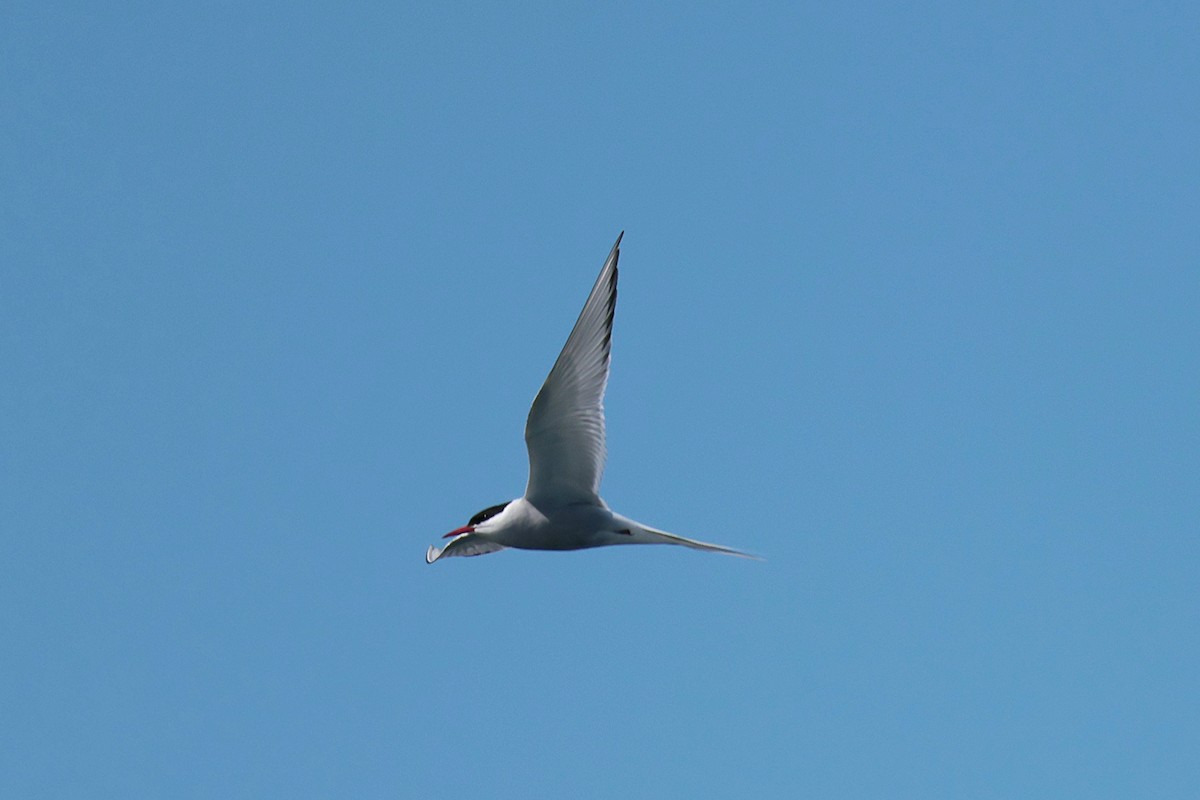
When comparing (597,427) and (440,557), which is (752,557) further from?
(440,557)

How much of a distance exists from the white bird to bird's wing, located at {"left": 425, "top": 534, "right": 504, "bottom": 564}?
A: 79cm

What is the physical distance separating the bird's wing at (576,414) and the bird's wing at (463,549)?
4.69 ft

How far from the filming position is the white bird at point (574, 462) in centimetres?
1032

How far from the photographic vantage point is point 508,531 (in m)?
11.3

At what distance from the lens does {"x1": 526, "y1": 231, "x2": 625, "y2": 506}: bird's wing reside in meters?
10.2

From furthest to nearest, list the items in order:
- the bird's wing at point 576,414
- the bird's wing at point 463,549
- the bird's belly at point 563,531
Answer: the bird's wing at point 463,549 < the bird's belly at point 563,531 < the bird's wing at point 576,414

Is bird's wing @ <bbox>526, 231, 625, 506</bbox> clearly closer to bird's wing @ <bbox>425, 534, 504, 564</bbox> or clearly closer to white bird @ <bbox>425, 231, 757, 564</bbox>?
white bird @ <bbox>425, 231, 757, 564</bbox>

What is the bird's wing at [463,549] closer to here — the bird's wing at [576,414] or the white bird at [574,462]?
the white bird at [574,462]

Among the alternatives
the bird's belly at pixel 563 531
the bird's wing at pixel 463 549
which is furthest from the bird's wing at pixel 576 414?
the bird's wing at pixel 463 549

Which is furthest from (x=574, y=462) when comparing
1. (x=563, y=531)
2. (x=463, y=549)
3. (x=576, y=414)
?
(x=463, y=549)

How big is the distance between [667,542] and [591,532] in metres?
0.70

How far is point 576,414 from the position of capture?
10742mm

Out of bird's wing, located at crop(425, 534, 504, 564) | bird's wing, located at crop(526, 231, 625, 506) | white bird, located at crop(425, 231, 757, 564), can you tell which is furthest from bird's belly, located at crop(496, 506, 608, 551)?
bird's wing, located at crop(425, 534, 504, 564)

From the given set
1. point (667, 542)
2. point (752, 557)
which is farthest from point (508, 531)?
point (752, 557)
